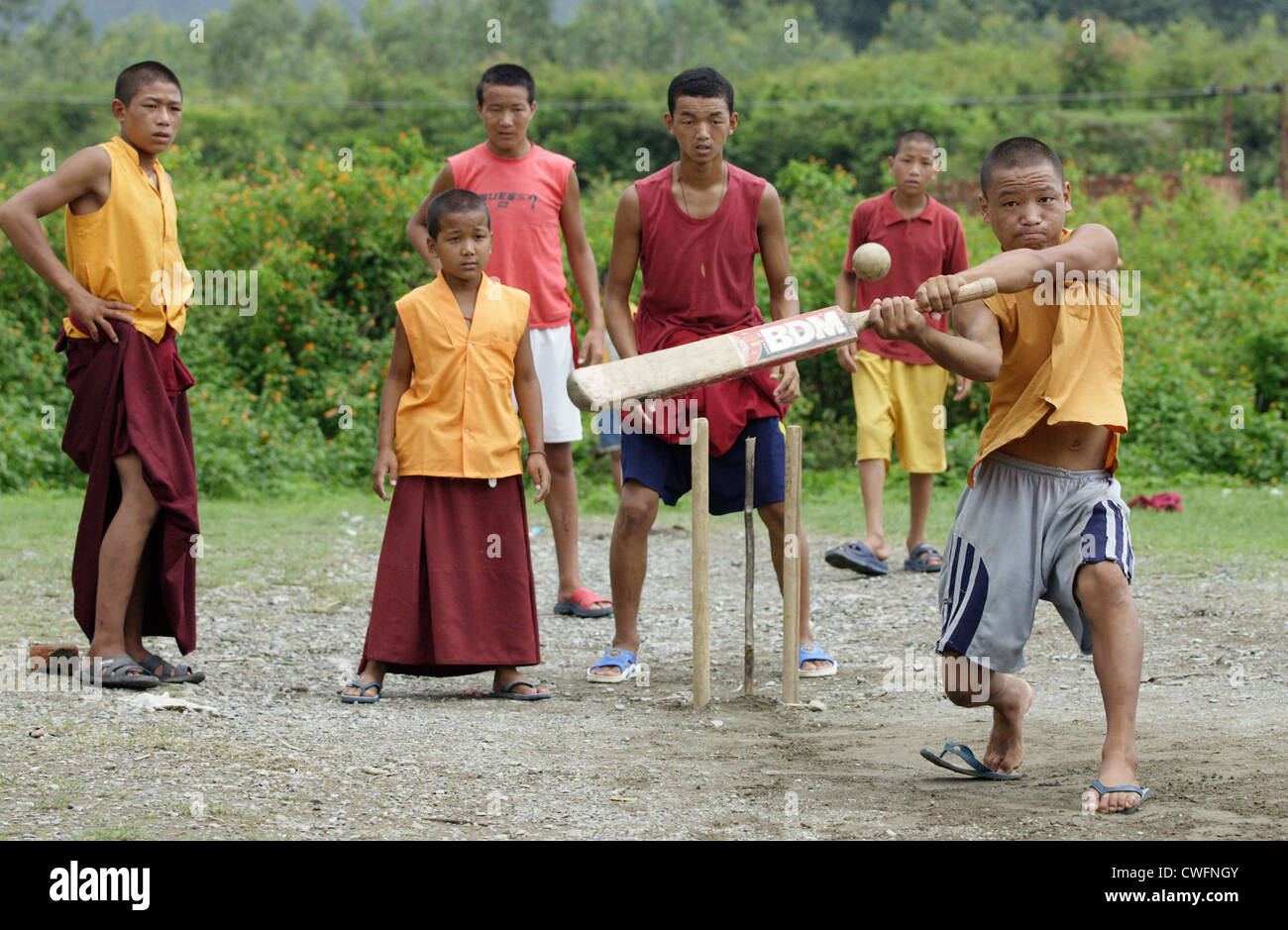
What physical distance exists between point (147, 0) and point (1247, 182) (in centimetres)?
15985

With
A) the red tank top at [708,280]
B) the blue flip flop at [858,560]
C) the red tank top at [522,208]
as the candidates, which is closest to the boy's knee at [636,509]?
the red tank top at [708,280]

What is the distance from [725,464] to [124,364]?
2.20 m

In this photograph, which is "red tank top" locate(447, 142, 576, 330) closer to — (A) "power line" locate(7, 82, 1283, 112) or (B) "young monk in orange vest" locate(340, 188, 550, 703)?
(B) "young monk in orange vest" locate(340, 188, 550, 703)

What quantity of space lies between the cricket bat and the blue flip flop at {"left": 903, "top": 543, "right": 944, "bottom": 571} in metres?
3.43

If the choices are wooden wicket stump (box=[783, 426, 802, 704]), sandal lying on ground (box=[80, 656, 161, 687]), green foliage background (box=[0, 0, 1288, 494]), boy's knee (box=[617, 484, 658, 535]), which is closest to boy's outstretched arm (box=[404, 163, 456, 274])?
boy's knee (box=[617, 484, 658, 535])

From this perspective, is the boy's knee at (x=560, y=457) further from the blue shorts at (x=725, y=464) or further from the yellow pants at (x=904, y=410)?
the yellow pants at (x=904, y=410)

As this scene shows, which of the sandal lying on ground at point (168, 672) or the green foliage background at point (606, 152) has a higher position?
the green foliage background at point (606, 152)

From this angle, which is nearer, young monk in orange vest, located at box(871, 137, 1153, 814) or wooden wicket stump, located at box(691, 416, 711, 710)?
young monk in orange vest, located at box(871, 137, 1153, 814)

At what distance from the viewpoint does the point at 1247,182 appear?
38.7 meters

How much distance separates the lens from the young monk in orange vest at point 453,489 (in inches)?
213

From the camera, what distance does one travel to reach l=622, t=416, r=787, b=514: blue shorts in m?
5.73

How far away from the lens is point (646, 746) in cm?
482

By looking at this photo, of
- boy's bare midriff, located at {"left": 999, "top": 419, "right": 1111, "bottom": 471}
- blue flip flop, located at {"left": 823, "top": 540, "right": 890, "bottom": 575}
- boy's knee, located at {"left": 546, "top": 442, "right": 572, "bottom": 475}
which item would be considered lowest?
blue flip flop, located at {"left": 823, "top": 540, "right": 890, "bottom": 575}

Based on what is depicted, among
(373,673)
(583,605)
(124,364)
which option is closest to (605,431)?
(583,605)
